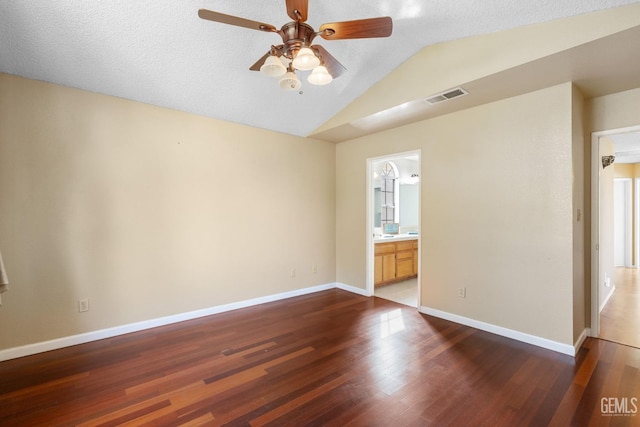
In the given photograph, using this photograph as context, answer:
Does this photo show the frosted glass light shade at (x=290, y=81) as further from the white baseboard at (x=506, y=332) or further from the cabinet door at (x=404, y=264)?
the cabinet door at (x=404, y=264)

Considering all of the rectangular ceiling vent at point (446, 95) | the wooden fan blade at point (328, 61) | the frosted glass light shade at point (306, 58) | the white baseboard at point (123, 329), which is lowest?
the white baseboard at point (123, 329)

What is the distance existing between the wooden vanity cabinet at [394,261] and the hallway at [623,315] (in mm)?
2727

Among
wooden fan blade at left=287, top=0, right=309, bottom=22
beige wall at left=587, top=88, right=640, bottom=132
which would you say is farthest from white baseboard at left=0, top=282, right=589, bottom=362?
wooden fan blade at left=287, top=0, right=309, bottom=22

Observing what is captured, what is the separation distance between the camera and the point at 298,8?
67.7 inches

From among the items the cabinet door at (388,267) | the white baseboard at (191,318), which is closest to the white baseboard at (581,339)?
the white baseboard at (191,318)

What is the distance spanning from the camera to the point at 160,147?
341cm

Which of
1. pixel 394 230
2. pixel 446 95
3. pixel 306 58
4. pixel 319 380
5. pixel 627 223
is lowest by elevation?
pixel 319 380

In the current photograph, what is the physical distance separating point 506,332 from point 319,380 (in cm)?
216

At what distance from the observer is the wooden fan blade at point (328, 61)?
1985 mm

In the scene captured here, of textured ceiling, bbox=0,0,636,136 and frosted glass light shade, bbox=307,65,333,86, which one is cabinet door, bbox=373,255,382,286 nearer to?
textured ceiling, bbox=0,0,636,136

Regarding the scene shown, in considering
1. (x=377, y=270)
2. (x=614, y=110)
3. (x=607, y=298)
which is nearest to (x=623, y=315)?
(x=607, y=298)

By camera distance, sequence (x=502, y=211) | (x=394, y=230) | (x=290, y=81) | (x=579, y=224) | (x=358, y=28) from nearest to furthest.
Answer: (x=358, y=28)
(x=290, y=81)
(x=579, y=224)
(x=502, y=211)
(x=394, y=230)

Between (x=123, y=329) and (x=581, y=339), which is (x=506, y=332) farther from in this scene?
(x=123, y=329)

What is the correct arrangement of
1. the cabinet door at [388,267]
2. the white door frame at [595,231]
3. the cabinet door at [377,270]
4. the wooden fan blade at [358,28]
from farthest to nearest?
the cabinet door at [388,267]
the cabinet door at [377,270]
the white door frame at [595,231]
the wooden fan blade at [358,28]
